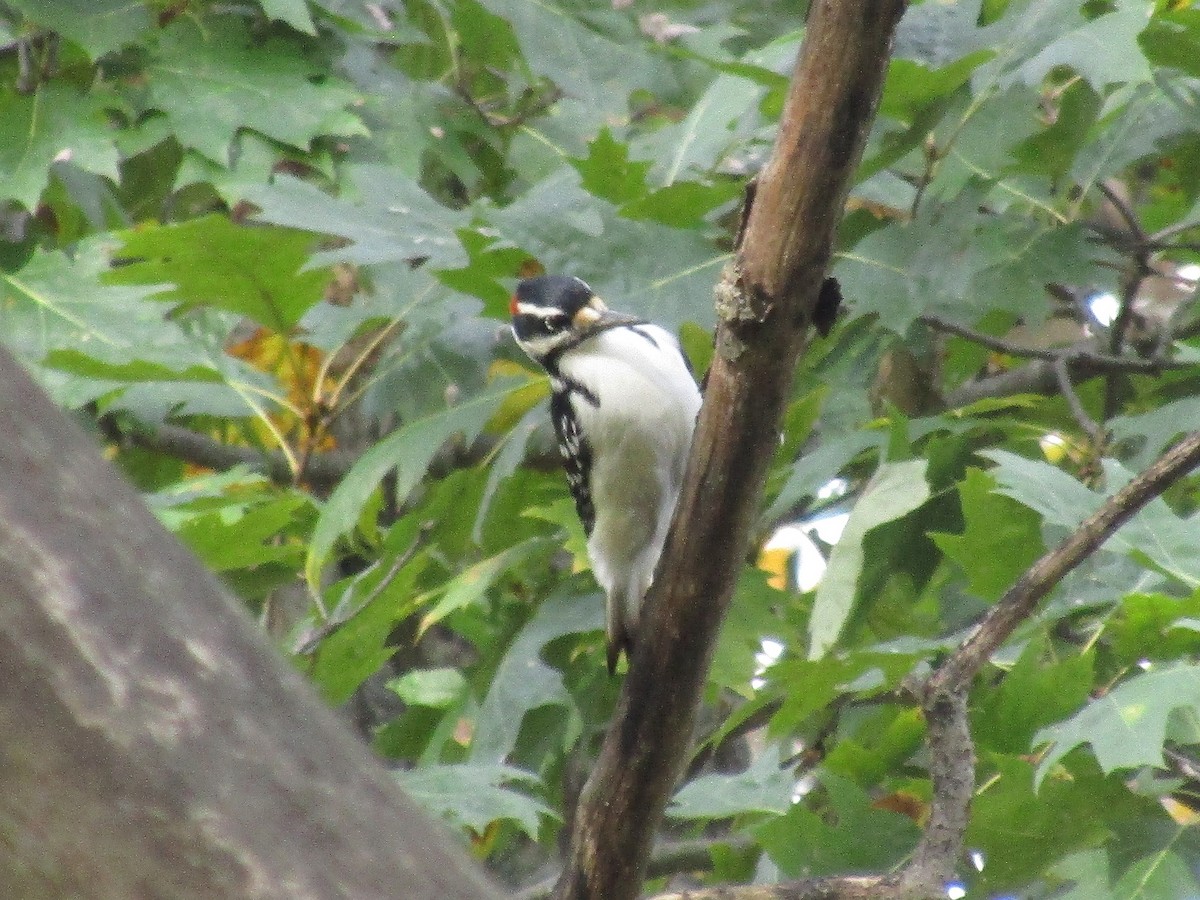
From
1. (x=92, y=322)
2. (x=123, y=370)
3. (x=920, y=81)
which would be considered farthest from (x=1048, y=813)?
(x=92, y=322)

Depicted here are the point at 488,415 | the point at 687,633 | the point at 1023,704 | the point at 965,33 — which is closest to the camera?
the point at 687,633

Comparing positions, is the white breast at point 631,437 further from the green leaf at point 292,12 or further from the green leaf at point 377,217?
the green leaf at point 292,12

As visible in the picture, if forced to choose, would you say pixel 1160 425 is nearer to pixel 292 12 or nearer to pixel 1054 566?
pixel 1054 566

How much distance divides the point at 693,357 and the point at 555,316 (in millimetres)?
330

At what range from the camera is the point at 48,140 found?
4.39 metres

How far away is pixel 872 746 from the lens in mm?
3717

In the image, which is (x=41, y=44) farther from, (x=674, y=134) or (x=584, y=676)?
(x=584, y=676)

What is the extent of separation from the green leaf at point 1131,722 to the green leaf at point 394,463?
1556mm

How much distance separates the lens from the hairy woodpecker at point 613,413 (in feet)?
12.5

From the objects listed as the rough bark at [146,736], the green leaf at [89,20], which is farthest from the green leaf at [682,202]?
the rough bark at [146,736]

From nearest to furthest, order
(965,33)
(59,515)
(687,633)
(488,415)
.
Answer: (59,515)
(687,633)
(965,33)
(488,415)

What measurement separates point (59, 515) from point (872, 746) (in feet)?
9.08

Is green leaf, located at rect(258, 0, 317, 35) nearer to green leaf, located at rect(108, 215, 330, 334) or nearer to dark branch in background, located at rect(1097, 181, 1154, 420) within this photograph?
green leaf, located at rect(108, 215, 330, 334)

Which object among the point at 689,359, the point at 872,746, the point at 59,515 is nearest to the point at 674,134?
the point at 689,359
